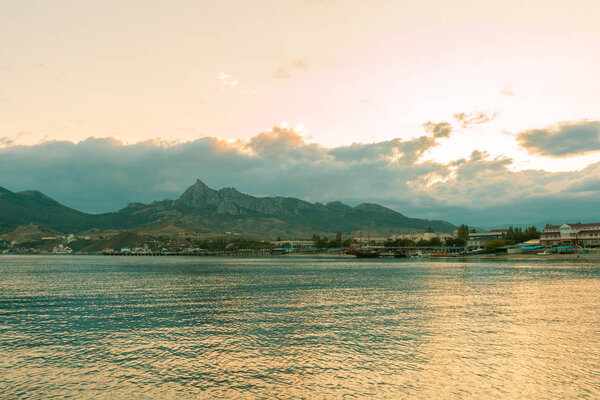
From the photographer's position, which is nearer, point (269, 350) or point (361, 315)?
point (269, 350)

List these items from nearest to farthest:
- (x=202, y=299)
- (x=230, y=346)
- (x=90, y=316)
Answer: (x=230, y=346), (x=90, y=316), (x=202, y=299)

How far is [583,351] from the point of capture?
1635 inches

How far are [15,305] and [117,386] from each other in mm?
58652

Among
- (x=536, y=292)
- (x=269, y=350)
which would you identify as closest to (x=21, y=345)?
(x=269, y=350)

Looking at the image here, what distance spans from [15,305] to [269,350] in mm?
60325

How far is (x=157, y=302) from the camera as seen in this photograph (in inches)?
3140

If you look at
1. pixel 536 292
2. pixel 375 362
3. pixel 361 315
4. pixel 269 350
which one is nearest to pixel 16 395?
pixel 269 350

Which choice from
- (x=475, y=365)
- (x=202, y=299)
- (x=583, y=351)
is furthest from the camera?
(x=202, y=299)

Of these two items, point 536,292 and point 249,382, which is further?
point 536,292

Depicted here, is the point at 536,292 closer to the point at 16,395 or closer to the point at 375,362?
the point at 375,362

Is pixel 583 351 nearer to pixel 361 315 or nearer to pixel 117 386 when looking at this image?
pixel 361 315

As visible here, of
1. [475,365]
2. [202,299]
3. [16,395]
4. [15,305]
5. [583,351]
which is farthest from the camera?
[202,299]

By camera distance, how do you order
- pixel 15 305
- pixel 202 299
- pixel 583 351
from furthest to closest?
pixel 202 299, pixel 15 305, pixel 583 351

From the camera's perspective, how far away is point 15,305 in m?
75.4
